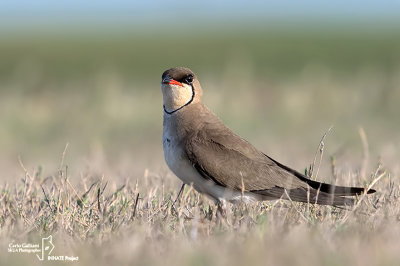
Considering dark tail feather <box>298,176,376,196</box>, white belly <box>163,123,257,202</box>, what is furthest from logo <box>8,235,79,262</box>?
dark tail feather <box>298,176,376,196</box>

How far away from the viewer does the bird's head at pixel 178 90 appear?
541cm

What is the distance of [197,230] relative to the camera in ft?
12.6

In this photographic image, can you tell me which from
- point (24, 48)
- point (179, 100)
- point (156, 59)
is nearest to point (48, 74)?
point (156, 59)

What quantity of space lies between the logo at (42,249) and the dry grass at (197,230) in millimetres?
47

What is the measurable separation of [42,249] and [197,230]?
0.82 m

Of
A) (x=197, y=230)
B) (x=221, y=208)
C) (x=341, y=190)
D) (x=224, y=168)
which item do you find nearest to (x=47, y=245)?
(x=197, y=230)

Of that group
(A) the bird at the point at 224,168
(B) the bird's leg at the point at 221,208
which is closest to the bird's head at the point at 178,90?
(A) the bird at the point at 224,168

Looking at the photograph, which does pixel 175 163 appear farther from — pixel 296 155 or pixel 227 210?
pixel 296 155

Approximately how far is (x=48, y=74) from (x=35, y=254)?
2970 centimetres

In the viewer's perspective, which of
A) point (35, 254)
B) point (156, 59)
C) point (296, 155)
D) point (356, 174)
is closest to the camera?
point (35, 254)

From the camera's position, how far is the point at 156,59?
40.2 meters

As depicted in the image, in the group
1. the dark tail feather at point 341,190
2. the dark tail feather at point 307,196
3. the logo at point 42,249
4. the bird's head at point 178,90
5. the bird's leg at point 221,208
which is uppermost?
the bird's head at point 178,90

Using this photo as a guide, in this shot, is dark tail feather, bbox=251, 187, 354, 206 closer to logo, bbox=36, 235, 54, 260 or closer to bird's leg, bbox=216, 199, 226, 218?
bird's leg, bbox=216, 199, 226, 218

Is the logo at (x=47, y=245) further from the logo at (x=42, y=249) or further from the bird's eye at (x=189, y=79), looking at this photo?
the bird's eye at (x=189, y=79)
